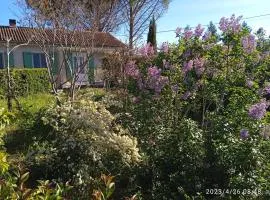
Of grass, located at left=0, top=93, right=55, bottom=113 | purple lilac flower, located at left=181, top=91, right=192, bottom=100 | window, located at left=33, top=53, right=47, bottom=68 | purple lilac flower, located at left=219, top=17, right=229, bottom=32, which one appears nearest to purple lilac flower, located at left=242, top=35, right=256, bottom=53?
purple lilac flower, located at left=219, top=17, right=229, bottom=32

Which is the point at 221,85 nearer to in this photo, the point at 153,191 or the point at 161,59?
the point at 161,59

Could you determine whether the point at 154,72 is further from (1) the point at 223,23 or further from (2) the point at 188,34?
(1) the point at 223,23

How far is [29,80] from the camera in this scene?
805 inches

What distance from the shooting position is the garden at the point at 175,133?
4.56 m

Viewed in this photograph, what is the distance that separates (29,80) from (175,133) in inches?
633

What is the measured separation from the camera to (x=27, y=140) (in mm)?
7723

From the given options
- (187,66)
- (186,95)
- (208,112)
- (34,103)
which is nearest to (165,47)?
(187,66)

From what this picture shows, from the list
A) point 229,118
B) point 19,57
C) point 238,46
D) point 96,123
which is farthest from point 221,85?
point 19,57

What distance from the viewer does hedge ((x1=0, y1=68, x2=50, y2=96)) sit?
62.7 feet

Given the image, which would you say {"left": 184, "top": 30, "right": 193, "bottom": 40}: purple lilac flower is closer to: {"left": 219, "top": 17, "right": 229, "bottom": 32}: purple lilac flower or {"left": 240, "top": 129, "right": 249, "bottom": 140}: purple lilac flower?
{"left": 219, "top": 17, "right": 229, "bottom": 32}: purple lilac flower

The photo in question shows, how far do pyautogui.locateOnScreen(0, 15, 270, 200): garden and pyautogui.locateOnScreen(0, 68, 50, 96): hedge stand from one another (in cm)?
1234

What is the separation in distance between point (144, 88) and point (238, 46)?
1.47 m

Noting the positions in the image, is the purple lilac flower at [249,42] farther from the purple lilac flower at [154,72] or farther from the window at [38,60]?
the window at [38,60]

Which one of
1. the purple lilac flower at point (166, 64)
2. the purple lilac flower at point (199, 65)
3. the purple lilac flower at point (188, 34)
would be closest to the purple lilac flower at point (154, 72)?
the purple lilac flower at point (166, 64)
